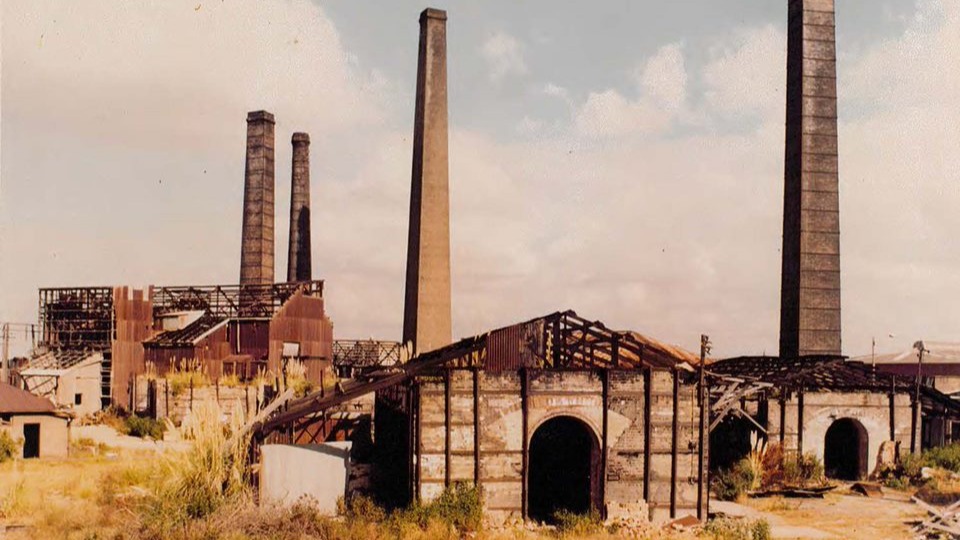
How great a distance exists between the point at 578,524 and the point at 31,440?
1596 cm

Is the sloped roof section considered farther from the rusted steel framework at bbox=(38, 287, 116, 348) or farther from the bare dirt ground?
the bare dirt ground

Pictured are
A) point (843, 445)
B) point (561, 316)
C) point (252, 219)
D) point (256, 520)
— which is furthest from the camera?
point (252, 219)

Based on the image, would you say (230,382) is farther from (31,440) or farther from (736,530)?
(736,530)

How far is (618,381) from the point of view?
617 inches

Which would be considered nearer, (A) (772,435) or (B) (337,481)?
(B) (337,481)

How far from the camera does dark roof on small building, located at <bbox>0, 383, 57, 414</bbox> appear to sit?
68.3 feet

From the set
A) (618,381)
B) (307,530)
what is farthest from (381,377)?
(618,381)

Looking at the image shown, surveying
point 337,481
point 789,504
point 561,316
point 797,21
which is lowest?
point 789,504

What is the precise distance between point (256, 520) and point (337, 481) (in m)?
2.13

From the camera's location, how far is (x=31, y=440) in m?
21.8

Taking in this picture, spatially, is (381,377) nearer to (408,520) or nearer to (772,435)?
(408,520)

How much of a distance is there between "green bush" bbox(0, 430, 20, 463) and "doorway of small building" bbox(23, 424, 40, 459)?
1.16 metres

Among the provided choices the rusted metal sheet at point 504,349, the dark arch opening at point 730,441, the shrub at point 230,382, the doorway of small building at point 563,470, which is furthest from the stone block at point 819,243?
the shrub at point 230,382

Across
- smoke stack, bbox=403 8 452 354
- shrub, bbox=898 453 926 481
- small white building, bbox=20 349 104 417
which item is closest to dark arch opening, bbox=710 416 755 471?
shrub, bbox=898 453 926 481
